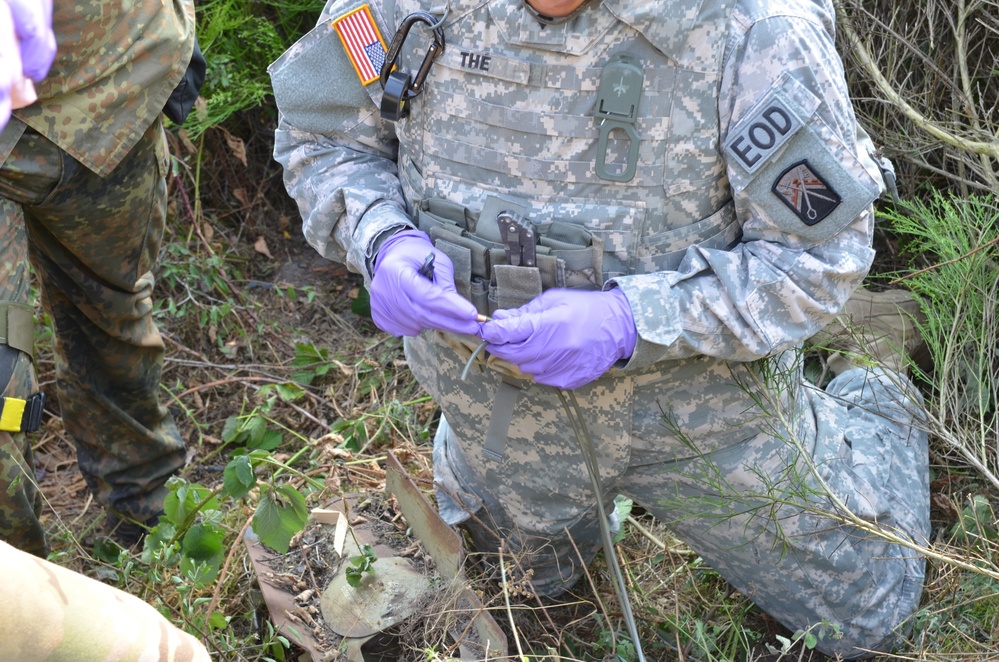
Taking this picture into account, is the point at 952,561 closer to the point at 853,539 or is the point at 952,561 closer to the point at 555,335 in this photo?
the point at 853,539

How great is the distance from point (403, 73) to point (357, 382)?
1.65m

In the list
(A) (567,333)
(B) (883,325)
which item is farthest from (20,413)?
(B) (883,325)

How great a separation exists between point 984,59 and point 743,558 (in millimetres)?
1698

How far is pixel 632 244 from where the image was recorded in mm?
1850

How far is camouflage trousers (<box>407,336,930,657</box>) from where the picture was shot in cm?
199

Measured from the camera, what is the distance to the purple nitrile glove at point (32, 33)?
0.59 m

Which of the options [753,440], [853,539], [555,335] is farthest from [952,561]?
[555,335]

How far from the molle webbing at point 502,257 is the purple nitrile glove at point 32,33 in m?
1.21

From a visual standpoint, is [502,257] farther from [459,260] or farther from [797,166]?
[797,166]

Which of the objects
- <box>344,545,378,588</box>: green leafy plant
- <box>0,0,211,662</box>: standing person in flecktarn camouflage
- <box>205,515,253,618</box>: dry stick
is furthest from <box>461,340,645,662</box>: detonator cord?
<box>0,0,211,662</box>: standing person in flecktarn camouflage

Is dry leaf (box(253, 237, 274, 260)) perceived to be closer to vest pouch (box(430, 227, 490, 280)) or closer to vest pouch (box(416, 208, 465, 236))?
vest pouch (box(416, 208, 465, 236))

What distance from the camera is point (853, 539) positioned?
6.73ft

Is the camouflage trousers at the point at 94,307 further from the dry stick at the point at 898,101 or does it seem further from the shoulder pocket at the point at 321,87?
the dry stick at the point at 898,101

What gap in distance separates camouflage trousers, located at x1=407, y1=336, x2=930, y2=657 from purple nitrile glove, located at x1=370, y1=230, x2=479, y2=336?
25 cm
